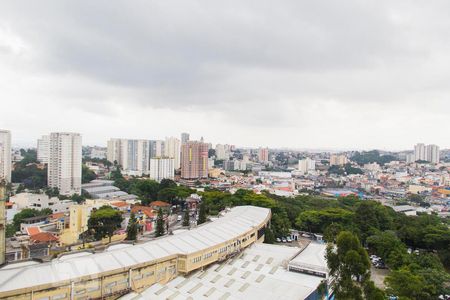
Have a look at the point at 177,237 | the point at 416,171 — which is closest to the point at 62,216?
the point at 177,237

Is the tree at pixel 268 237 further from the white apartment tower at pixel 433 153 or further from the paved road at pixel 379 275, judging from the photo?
the white apartment tower at pixel 433 153

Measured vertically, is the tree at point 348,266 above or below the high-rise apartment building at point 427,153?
below

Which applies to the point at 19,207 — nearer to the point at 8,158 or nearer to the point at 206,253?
the point at 8,158

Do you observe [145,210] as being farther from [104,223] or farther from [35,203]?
[35,203]

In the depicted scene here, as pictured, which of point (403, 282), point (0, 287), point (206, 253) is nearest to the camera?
point (0, 287)

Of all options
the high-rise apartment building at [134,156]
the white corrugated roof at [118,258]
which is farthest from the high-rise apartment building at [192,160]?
the white corrugated roof at [118,258]

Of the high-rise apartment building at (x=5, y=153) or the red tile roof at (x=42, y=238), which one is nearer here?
the red tile roof at (x=42, y=238)
